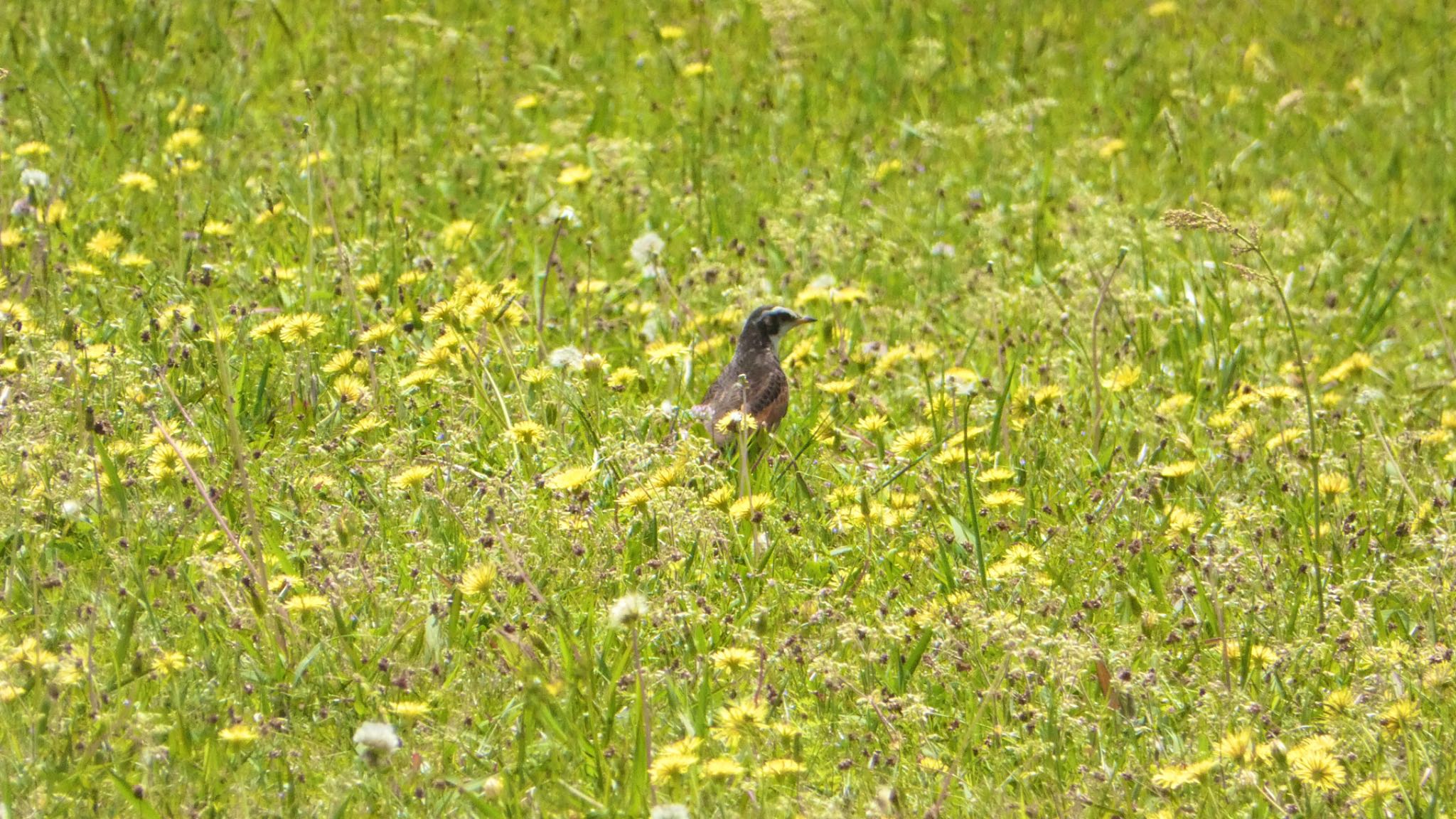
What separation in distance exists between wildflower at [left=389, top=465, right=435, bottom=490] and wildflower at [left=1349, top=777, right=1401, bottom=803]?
242 cm

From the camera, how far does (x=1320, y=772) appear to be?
351 centimetres

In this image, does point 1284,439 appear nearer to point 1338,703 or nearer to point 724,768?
point 1338,703

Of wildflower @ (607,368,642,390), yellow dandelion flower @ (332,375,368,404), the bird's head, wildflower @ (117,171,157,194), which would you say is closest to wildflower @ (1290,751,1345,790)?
wildflower @ (607,368,642,390)

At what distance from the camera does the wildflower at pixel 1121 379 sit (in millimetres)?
5809

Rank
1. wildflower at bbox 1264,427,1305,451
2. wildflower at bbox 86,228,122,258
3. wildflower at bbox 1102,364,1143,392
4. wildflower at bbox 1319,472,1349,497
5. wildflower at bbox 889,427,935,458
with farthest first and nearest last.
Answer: wildflower at bbox 86,228,122,258 < wildflower at bbox 1102,364,1143,392 < wildflower at bbox 1264,427,1305,451 < wildflower at bbox 889,427,935,458 < wildflower at bbox 1319,472,1349,497

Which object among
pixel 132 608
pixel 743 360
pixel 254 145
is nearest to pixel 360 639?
pixel 132 608

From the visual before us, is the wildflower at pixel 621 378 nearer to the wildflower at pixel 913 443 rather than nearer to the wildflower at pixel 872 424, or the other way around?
the wildflower at pixel 872 424

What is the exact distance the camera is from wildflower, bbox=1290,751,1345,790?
11.5 feet

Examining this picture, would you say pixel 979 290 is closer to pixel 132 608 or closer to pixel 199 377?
pixel 199 377

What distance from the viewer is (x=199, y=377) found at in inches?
222

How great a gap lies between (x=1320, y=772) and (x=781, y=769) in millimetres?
1098

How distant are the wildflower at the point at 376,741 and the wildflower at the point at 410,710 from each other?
10 cm

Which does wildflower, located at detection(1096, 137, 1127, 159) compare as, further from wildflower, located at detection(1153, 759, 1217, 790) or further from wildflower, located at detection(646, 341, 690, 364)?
wildflower, located at detection(1153, 759, 1217, 790)

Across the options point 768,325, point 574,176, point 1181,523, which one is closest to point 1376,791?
point 1181,523
